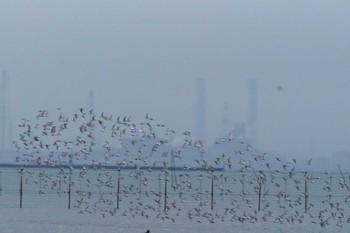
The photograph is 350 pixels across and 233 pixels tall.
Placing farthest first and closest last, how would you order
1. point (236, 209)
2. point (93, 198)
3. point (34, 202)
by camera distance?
1. point (93, 198)
2. point (34, 202)
3. point (236, 209)

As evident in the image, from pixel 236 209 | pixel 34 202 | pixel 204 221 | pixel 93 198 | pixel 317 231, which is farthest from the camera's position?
pixel 93 198

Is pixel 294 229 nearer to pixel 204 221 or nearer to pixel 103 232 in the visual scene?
pixel 204 221

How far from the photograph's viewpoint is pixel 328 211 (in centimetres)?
5691

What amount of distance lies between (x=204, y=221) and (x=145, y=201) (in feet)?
55.8

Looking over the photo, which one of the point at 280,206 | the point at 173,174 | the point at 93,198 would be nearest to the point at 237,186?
the point at 173,174

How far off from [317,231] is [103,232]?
8.55 meters

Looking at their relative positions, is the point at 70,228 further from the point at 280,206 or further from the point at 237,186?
the point at 237,186

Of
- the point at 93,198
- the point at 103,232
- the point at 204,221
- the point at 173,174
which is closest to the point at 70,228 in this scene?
the point at 103,232

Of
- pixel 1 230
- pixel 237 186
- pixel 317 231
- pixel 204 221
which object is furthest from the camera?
pixel 237 186

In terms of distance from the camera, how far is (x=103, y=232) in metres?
39.9

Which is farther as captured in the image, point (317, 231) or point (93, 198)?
point (93, 198)

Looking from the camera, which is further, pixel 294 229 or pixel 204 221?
pixel 204 221

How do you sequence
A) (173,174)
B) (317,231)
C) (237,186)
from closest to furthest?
1. (317,231)
2. (173,174)
3. (237,186)

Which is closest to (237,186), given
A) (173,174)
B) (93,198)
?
(173,174)
